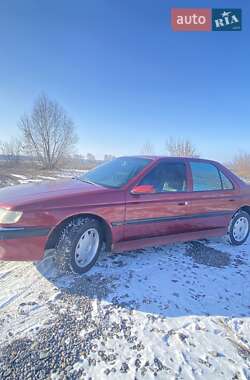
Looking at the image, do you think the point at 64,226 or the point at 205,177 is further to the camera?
the point at 205,177

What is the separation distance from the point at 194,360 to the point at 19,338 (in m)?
1.49

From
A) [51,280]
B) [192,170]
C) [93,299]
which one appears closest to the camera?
[93,299]

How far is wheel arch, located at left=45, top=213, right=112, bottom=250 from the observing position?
2.83 metres

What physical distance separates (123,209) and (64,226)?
81cm

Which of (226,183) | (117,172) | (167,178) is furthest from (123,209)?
(226,183)

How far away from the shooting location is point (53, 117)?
3634 cm

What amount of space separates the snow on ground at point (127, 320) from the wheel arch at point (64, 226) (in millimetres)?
433

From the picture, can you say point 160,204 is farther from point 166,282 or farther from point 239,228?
point 239,228

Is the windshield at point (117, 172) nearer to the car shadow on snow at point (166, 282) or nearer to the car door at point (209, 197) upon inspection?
the car door at point (209, 197)

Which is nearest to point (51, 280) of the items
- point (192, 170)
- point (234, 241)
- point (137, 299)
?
point (137, 299)

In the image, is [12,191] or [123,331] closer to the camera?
[123,331]

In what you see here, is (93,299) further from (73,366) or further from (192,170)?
(192,170)

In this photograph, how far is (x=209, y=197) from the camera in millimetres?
4055

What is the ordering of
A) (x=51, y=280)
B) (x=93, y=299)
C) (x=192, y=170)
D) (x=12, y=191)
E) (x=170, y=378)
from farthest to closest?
(x=192, y=170)
(x=12, y=191)
(x=51, y=280)
(x=93, y=299)
(x=170, y=378)
